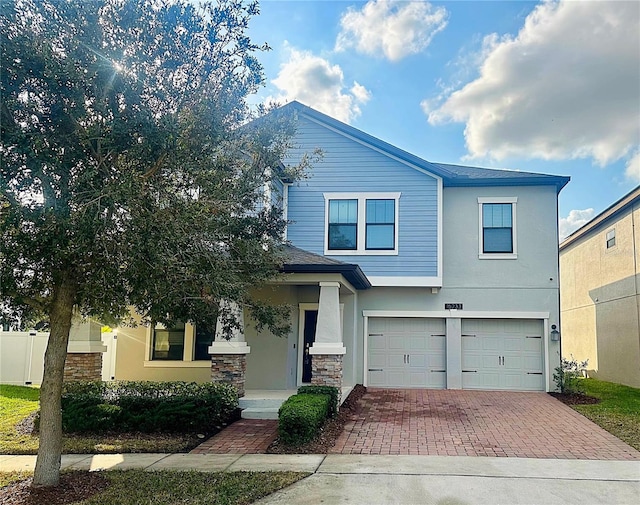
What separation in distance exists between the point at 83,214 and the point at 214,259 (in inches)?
75.6

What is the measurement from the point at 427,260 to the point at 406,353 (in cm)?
289

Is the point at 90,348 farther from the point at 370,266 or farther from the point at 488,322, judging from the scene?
the point at 488,322

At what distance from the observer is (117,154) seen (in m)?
A: 6.14

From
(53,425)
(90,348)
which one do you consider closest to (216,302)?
(53,425)

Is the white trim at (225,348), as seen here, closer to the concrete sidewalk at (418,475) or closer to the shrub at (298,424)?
the shrub at (298,424)

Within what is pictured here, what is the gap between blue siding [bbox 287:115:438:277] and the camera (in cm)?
1502

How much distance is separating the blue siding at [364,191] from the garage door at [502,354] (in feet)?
7.96

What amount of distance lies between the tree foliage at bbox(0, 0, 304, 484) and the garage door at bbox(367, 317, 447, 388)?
914cm

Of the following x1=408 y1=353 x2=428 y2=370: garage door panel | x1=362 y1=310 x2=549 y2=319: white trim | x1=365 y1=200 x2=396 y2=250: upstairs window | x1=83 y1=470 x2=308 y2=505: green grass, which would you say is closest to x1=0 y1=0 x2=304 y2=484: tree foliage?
x1=83 y1=470 x2=308 y2=505: green grass

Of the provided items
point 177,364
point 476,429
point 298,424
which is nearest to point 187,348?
point 177,364

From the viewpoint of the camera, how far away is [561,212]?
15969 millimetres

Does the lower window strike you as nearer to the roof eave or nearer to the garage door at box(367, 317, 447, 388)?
the roof eave

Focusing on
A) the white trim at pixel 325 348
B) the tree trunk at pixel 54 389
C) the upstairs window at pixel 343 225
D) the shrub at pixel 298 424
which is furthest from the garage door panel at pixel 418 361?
the tree trunk at pixel 54 389

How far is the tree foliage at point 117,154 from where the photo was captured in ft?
18.7
